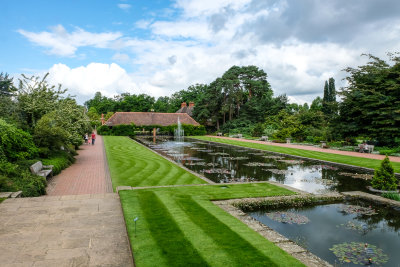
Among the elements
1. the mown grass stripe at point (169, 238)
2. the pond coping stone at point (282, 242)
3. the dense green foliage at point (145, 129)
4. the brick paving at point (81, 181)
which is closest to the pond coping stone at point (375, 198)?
the pond coping stone at point (282, 242)

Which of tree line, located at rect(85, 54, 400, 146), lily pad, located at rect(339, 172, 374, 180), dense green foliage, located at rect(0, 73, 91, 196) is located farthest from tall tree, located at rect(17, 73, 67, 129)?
tree line, located at rect(85, 54, 400, 146)

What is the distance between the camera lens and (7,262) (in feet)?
14.9

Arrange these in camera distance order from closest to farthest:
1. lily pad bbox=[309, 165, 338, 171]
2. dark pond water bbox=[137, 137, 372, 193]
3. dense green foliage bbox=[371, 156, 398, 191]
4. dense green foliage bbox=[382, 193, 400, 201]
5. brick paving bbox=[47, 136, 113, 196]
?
dense green foliage bbox=[382, 193, 400, 201] → brick paving bbox=[47, 136, 113, 196] → dense green foliage bbox=[371, 156, 398, 191] → dark pond water bbox=[137, 137, 372, 193] → lily pad bbox=[309, 165, 338, 171]

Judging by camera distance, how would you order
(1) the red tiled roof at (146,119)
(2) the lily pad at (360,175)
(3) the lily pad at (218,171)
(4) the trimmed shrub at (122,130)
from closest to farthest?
(2) the lily pad at (360,175) < (3) the lily pad at (218,171) < (4) the trimmed shrub at (122,130) < (1) the red tiled roof at (146,119)

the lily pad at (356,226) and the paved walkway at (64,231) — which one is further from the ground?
the paved walkway at (64,231)

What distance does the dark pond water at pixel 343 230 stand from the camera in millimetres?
5527

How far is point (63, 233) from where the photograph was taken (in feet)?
18.7

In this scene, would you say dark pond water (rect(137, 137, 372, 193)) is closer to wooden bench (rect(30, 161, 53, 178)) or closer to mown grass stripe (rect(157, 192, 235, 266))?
mown grass stripe (rect(157, 192, 235, 266))

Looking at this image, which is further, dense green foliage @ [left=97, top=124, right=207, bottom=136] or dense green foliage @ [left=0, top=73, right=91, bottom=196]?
dense green foliage @ [left=97, top=124, right=207, bottom=136]

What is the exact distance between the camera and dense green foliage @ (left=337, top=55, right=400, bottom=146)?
2366cm

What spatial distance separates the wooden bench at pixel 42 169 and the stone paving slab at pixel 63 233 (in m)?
2.61

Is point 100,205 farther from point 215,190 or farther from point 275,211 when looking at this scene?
point 275,211

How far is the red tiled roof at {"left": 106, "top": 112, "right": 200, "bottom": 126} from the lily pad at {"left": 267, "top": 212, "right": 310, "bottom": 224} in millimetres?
47757

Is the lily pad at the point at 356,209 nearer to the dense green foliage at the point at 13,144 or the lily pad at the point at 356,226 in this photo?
the lily pad at the point at 356,226
